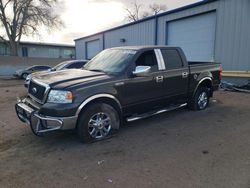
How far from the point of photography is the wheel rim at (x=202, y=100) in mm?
6850

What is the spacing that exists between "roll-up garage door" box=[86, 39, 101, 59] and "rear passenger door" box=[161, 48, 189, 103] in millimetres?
19737

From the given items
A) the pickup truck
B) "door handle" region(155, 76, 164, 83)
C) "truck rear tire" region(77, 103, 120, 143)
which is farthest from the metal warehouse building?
"truck rear tire" region(77, 103, 120, 143)

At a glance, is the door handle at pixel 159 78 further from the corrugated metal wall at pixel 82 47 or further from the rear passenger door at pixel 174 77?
the corrugated metal wall at pixel 82 47

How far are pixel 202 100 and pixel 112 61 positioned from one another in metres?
3.22

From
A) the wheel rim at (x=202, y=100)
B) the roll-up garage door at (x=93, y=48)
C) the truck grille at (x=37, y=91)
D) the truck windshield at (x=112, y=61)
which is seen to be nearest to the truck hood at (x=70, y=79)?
the truck grille at (x=37, y=91)

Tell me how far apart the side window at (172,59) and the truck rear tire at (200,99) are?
1.20 metres

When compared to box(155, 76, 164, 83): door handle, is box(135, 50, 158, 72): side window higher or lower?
higher

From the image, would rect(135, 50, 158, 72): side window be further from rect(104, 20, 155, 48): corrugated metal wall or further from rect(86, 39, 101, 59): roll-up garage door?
rect(86, 39, 101, 59): roll-up garage door

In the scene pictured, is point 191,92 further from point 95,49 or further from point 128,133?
point 95,49

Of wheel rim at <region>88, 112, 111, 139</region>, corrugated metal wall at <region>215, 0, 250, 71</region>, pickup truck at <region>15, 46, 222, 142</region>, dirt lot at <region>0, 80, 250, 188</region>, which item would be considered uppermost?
corrugated metal wall at <region>215, 0, 250, 71</region>

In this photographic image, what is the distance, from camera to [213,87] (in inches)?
282

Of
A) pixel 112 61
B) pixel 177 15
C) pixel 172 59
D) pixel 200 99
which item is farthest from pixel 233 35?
pixel 112 61

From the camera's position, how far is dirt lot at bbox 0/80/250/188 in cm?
319

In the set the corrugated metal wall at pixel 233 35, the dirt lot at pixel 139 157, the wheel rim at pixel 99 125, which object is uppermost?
the corrugated metal wall at pixel 233 35
